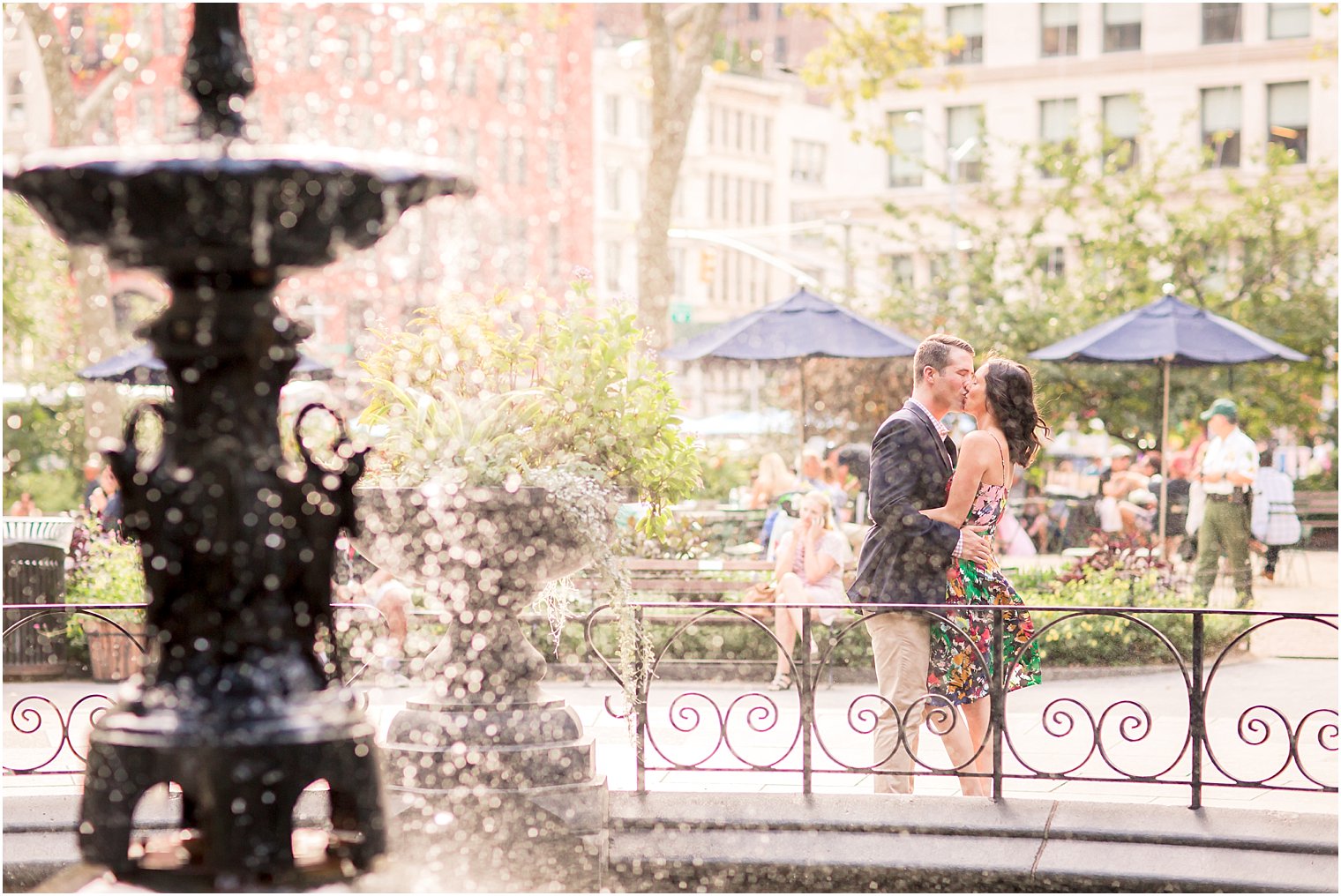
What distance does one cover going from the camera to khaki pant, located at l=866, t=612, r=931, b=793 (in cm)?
697

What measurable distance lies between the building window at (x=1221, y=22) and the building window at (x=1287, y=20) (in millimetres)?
927

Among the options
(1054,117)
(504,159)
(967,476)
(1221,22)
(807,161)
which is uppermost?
(807,161)

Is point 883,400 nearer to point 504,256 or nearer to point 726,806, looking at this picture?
point 726,806

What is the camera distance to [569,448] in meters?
7.05

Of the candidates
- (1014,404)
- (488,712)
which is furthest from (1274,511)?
(488,712)

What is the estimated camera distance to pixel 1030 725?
1038 centimetres

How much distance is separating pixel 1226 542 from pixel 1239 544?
0.12 metres

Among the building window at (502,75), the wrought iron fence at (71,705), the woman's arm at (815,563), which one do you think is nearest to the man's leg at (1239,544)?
the woman's arm at (815,563)

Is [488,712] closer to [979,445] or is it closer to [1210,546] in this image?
[979,445]

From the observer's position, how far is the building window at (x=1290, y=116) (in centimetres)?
4950

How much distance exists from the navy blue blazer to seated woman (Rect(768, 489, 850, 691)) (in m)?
4.88

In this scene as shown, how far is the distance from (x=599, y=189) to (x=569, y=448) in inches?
3208

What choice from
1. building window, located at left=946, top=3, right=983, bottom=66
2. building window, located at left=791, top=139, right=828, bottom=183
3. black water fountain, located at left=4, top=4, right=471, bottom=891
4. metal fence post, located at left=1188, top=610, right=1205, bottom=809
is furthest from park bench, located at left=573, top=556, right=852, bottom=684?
building window, located at left=791, top=139, right=828, bottom=183

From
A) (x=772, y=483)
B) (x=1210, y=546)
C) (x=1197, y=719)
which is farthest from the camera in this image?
(x=772, y=483)
